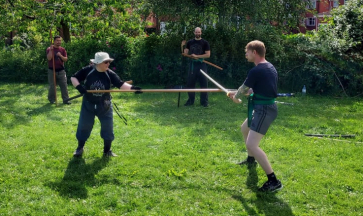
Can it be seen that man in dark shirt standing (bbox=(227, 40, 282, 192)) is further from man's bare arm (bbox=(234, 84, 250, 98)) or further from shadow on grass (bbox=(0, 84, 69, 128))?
shadow on grass (bbox=(0, 84, 69, 128))

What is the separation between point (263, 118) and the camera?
195 inches

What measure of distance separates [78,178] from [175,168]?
1399 mm

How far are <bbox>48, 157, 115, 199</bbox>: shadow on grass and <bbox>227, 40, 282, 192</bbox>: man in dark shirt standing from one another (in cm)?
215

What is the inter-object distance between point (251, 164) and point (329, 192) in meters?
1.24

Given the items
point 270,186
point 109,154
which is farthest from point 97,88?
point 270,186

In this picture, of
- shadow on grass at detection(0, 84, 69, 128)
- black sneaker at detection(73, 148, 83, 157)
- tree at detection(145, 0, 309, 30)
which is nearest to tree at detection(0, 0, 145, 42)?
tree at detection(145, 0, 309, 30)

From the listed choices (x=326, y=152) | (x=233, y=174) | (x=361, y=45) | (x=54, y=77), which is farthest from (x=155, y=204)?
(x=361, y=45)

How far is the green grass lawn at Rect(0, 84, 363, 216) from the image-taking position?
4656 millimetres

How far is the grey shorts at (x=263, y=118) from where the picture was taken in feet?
16.3

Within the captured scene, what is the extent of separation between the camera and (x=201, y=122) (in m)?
8.71

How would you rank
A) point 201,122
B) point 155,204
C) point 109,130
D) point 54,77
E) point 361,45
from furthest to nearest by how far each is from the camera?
point 361,45 → point 54,77 → point 201,122 → point 109,130 → point 155,204

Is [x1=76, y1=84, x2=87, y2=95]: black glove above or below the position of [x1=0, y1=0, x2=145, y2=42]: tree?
below

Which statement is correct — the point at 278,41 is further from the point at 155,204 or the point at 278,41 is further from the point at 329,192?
the point at 155,204

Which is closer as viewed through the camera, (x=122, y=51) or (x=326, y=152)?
(x=326, y=152)
